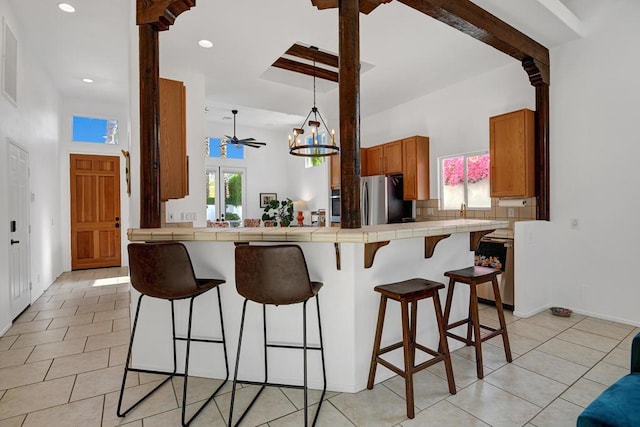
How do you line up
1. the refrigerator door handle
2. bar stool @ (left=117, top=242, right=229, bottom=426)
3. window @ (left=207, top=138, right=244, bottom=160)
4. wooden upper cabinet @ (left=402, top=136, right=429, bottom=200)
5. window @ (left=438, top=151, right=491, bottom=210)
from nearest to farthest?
bar stool @ (left=117, top=242, right=229, bottom=426), window @ (left=438, top=151, right=491, bottom=210), wooden upper cabinet @ (left=402, top=136, right=429, bottom=200), the refrigerator door handle, window @ (left=207, top=138, right=244, bottom=160)

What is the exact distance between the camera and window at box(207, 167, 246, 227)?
8.77 m

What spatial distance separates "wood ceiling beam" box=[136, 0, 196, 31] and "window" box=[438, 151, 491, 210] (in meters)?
3.96

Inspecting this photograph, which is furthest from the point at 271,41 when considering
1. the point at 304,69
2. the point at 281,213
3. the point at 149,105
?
the point at 281,213

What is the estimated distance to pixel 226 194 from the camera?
29.3 feet

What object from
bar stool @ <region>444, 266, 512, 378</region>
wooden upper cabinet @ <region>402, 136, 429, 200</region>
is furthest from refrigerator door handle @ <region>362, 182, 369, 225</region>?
bar stool @ <region>444, 266, 512, 378</region>

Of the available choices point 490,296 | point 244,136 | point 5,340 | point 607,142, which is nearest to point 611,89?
point 607,142

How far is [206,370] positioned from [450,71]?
4.45m

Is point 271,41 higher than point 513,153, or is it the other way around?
point 271,41

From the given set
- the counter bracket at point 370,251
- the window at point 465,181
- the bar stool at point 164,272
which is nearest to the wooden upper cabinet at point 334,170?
the window at point 465,181

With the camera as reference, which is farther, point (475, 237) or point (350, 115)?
point (475, 237)

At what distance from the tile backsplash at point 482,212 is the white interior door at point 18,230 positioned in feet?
17.5

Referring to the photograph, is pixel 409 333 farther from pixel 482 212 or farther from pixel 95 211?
pixel 95 211

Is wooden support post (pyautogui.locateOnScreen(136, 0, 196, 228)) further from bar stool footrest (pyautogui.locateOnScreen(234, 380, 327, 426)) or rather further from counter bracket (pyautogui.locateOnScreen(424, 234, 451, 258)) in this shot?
counter bracket (pyautogui.locateOnScreen(424, 234, 451, 258))

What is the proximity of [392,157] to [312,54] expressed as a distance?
2.15 meters
